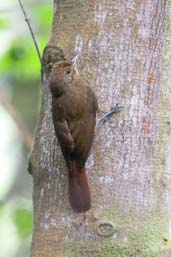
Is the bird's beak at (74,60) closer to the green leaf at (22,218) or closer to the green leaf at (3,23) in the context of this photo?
the green leaf at (3,23)

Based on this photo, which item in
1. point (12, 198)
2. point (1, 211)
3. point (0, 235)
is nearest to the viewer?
point (1, 211)

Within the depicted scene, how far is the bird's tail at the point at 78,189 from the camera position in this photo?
271 cm

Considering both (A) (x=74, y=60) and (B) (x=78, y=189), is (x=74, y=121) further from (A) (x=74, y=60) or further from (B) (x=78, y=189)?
(B) (x=78, y=189)

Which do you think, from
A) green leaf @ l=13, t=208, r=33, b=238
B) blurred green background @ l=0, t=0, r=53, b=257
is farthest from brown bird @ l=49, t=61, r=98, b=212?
green leaf @ l=13, t=208, r=33, b=238

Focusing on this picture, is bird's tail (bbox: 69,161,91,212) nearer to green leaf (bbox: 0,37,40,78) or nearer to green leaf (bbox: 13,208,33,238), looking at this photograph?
green leaf (bbox: 13,208,33,238)

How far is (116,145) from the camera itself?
2820mm

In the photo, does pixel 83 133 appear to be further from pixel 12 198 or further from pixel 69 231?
pixel 12 198

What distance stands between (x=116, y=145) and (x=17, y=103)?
167 inches

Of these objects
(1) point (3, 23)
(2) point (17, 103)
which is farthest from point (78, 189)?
(2) point (17, 103)

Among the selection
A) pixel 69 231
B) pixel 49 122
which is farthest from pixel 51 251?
pixel 49 122

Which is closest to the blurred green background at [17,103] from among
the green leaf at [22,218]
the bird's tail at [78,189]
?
the green leaf at [22,218]

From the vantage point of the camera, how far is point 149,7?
2.95 m

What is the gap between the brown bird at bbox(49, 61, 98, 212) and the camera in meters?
2.79

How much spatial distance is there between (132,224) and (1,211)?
2.02 metres
